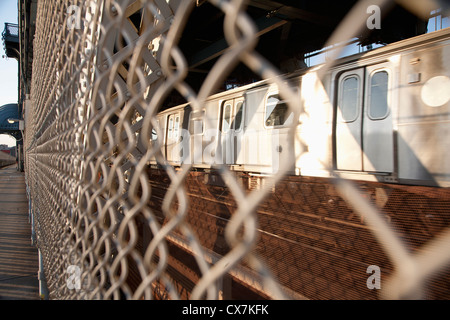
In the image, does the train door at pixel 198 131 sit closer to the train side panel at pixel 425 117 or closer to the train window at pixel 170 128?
the train side panel at pixel 425 117

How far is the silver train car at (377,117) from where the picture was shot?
3.72 metres

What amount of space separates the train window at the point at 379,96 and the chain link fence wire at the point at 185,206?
2.35 m

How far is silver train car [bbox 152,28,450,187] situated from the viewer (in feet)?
12.2

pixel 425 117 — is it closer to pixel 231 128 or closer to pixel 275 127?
pixel 275 127

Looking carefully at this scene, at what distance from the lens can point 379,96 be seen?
4414 mm

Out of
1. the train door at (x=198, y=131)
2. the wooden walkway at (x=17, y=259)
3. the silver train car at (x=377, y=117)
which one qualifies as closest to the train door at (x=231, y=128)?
the silver train car at (x=377, y=117)

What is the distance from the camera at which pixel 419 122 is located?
12.8 ft

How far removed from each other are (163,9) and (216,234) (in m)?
1.87

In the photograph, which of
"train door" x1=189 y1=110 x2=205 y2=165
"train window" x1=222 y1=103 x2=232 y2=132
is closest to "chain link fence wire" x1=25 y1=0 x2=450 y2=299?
"train door" x1=189 y1=110 x2=205 y2=165

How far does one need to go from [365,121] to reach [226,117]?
3.34 metres

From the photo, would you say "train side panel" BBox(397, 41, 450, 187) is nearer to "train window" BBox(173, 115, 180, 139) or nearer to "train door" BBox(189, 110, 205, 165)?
"train door" BBox(189, 110, 205, 165)
